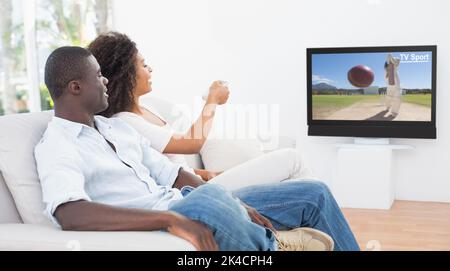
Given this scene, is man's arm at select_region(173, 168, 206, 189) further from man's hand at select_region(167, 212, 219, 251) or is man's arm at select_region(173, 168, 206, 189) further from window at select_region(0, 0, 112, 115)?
window at select_region(0, 0, 112, 115)

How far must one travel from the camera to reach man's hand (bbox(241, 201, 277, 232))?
1.64 meters

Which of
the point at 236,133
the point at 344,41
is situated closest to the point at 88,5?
the point at 236,133

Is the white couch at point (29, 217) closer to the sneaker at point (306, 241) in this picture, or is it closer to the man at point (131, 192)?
the man at point (131, 192)

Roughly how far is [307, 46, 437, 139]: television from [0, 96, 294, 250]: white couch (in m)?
2.77

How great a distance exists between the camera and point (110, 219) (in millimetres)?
1404

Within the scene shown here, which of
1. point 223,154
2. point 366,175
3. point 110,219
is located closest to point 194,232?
point 110,219

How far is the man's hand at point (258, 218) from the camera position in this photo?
1.64 m

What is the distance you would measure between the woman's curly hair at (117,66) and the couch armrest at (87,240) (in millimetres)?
905

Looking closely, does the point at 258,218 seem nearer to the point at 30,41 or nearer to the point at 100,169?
the point at 100,169

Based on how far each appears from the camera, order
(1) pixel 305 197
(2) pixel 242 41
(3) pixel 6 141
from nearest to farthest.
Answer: (3) pixel 6 141
(1) pixel 305 197
(2) pixel 242 41

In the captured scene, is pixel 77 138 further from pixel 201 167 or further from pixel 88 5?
pixel 88 5

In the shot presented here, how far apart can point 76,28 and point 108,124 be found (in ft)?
9.19

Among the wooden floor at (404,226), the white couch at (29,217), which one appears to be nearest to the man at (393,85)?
the wooden floor at (404,226)

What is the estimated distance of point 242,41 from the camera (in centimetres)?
460
